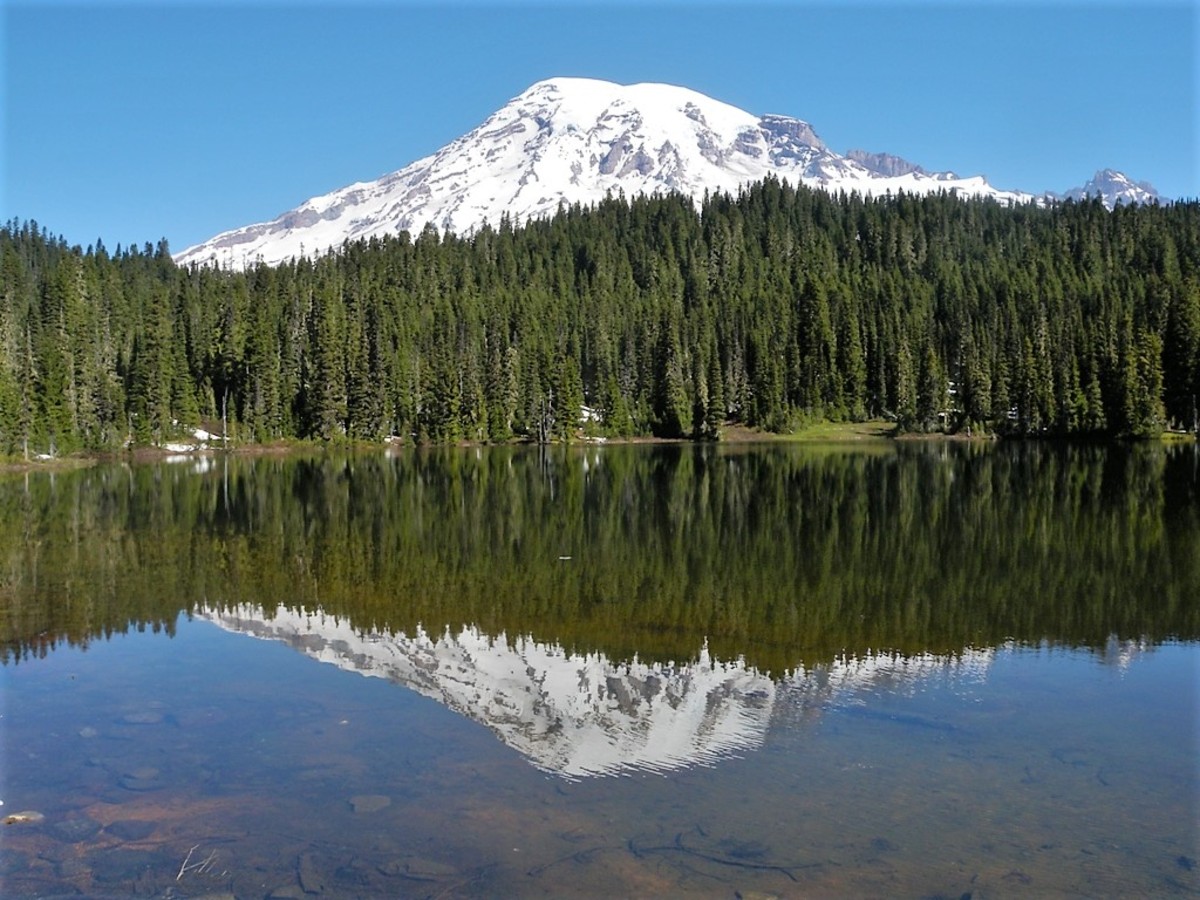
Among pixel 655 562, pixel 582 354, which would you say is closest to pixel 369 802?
pixel 655 562

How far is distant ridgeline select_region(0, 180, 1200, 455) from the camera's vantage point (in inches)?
4983

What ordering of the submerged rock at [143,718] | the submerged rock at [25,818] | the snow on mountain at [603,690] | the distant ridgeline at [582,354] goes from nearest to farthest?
1. the submerged rock at [25,818]
2. the snow on mountain at [603,690]
3. the submerged rock at [143,718]
4. the distant ridgeline at [582,354]

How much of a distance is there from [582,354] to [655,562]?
14602 centimetres

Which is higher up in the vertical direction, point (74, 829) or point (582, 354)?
point (582, 354)

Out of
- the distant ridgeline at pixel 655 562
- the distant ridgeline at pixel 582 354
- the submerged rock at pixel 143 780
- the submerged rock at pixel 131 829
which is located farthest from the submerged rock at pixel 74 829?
the distant ridgeline at pixel 582 354

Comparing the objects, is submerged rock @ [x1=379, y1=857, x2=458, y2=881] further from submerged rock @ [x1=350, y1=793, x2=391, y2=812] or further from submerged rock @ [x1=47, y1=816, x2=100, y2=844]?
submerged rock @ [x1=47, y1=816, x2=100, y2=844]

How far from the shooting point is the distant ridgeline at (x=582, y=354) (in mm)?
126562

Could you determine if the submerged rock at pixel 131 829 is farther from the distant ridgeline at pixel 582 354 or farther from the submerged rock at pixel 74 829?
the distant ridgeline at pixel 582 354

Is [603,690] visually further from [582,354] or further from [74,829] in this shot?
[582,354]

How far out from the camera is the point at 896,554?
3216 centimetres

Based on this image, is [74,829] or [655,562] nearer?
[74,829]

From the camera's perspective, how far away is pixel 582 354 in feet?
579

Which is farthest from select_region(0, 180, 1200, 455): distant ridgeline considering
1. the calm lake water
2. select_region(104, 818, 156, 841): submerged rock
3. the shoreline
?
select_region(104, 818, 156, 841): submerged rock

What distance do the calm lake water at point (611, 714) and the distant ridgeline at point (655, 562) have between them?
208mm
